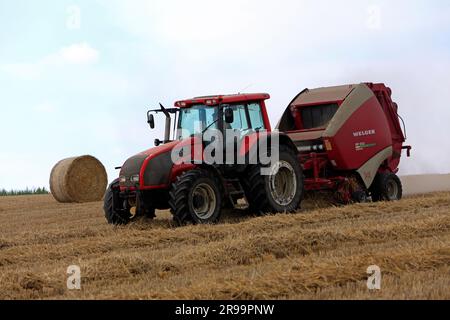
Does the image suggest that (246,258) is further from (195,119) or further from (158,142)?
(158,142)

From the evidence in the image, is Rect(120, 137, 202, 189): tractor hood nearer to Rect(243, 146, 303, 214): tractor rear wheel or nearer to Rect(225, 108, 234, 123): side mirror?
Rect(225, 108, 234, 123): side mirror

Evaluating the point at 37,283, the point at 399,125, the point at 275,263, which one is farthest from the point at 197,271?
the point at 399,125

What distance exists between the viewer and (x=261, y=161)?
40.8 feet

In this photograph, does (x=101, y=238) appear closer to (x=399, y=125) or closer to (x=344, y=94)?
(x=344, y=94)

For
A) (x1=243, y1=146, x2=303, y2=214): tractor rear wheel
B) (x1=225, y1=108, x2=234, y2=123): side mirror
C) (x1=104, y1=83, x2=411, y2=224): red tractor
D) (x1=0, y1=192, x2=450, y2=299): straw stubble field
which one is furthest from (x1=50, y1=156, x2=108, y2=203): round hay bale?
(x1=225, y1=108, x2=234, y2=123): side mirror

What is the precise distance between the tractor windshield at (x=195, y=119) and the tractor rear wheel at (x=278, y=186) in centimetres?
102

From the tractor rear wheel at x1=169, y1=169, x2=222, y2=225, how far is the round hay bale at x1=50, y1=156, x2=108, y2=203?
888 centimetres

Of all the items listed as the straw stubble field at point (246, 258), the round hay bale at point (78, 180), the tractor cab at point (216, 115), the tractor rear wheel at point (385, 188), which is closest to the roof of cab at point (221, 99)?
the tractor cab at point (216, 115)

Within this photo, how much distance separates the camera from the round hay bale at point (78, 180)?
20.0m

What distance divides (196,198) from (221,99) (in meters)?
1.59

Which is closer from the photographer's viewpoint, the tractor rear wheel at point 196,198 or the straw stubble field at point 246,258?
the straw stubble field at point 246,258

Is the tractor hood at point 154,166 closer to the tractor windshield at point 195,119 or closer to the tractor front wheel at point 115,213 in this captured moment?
the tractor windshield at point 195,119

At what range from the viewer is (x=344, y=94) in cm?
1459

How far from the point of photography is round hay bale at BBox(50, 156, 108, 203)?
2003 cm
